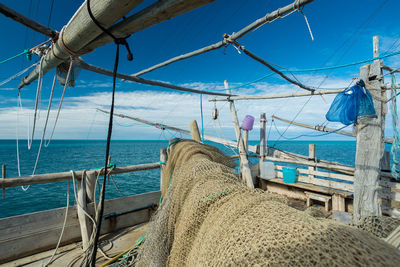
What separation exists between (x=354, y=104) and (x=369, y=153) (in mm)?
1211

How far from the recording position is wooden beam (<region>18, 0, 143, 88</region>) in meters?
1.05

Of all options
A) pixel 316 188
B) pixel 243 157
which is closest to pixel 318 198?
pixel 316 188

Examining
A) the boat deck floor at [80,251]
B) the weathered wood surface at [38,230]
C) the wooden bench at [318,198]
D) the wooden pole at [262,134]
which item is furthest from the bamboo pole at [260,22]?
the wooden bench at [318,198]

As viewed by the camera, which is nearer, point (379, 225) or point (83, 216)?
point (379, 225)

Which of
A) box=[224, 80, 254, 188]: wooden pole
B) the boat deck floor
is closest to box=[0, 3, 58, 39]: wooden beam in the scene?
the boat deck floor

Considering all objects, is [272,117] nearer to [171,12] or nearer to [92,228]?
[92,228]

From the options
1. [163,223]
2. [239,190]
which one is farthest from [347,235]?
[163,223]

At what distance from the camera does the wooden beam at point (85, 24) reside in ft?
3.46

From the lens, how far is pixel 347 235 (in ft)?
2.08

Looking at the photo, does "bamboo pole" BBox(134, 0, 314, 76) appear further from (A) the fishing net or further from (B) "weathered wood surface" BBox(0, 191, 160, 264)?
(B) "weathered wood surface" BBox(0, 191, 160, 264)

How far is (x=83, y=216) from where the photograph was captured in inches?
159

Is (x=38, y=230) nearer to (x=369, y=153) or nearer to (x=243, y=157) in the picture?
(x=243, y=157)

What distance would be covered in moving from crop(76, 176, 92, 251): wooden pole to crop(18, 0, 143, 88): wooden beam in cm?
323

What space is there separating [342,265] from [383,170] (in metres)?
8.01
